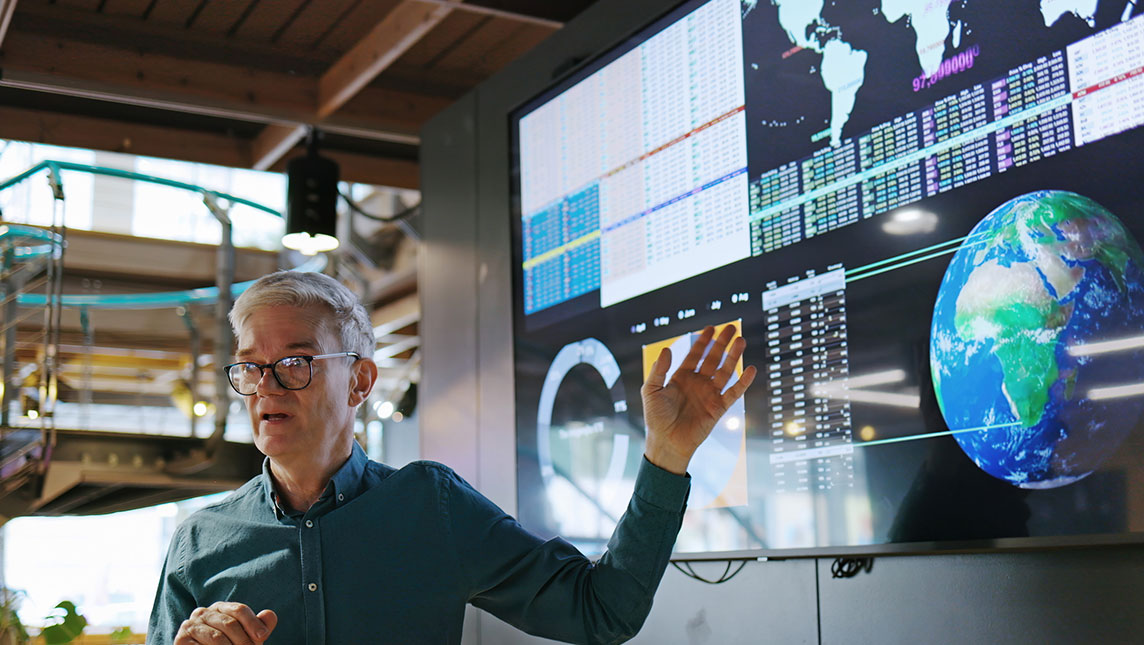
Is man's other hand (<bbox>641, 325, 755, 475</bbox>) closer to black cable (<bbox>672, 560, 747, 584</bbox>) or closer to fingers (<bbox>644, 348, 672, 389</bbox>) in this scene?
fingers (<bbox>644, 348, 672, 389</bbox>)

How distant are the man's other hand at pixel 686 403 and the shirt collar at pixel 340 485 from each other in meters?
0.56

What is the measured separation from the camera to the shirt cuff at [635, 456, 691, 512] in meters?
1.79

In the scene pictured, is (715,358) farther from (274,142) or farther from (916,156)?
(274,142)

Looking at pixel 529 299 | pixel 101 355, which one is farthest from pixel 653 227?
pixel 101 355

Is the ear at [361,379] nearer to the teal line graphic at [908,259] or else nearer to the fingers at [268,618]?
the fingers at [268,618]

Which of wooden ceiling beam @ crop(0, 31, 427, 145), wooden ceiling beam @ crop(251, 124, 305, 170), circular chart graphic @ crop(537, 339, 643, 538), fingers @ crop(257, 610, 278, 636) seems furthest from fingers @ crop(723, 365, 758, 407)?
wooden ceiling beam @ crop(251, 124, 305, 170)

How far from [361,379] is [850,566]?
1056mm

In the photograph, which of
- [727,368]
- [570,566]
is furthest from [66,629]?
[727,368]

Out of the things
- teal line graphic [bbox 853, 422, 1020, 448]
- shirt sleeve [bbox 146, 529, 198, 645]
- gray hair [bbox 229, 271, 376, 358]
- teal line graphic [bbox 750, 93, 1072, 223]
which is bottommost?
shirt sleeve [bbox 146, 529, 198, 645]

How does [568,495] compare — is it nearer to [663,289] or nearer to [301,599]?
[663,289]

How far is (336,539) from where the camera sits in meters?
2.00

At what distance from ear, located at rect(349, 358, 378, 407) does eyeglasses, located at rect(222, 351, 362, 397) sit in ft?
0.42

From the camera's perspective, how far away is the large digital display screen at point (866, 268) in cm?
187

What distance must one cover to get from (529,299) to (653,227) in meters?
0.67
